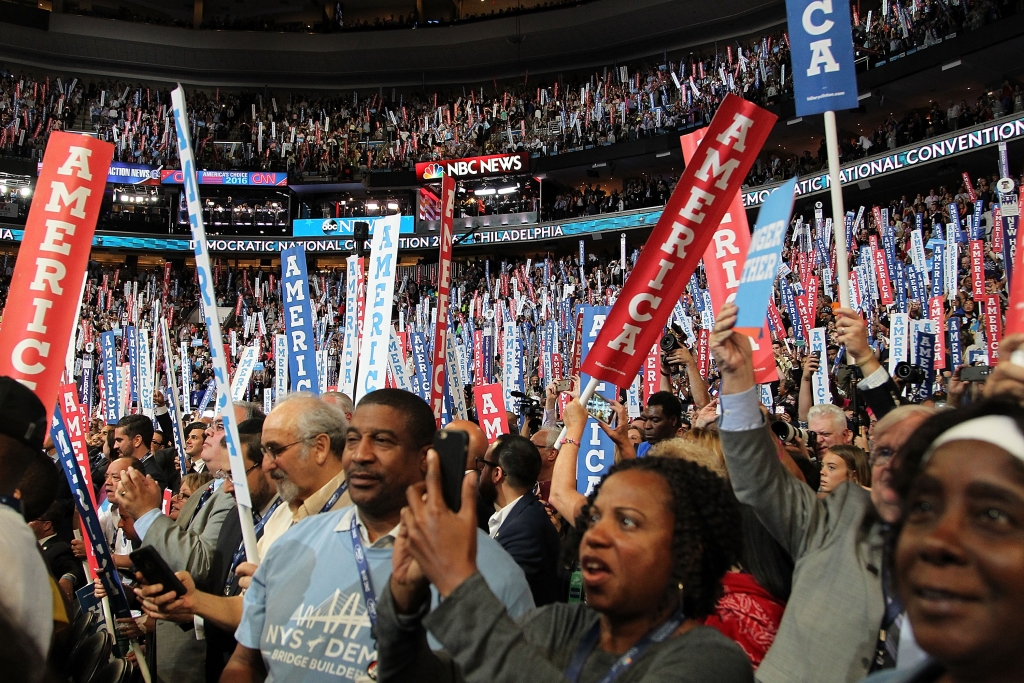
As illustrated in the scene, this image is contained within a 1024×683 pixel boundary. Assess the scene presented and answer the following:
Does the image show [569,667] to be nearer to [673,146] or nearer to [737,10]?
[673,146]

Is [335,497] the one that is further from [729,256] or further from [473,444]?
[729,256]

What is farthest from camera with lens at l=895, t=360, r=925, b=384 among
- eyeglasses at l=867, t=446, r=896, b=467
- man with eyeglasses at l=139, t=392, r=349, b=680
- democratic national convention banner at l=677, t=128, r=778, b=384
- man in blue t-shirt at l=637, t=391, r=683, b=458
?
man with eyeglasses at l=139, t=392, r=349, b=680

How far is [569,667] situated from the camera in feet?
5.74

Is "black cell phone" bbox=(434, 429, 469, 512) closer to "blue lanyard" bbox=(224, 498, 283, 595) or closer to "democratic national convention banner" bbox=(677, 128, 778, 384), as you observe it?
"blue lanyard" bbox=(224, 498, 283, 595)

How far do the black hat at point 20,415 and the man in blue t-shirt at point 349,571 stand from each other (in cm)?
→ 70

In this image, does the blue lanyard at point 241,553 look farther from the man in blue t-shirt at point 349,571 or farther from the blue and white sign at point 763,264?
the blue and white sign at point 763,264

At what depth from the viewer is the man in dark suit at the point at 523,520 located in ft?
Answer: 12.1

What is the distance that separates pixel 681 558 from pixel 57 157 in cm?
319

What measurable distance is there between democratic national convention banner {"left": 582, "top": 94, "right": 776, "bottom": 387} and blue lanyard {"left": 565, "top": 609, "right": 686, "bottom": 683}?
192 centimetres

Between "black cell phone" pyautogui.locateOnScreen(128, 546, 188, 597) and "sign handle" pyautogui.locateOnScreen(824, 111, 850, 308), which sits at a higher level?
"sign handle" pyautogui.locateOnScreen(824, 111, 850, 308)

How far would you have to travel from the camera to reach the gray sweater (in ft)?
4.56

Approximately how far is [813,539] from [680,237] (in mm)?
1612

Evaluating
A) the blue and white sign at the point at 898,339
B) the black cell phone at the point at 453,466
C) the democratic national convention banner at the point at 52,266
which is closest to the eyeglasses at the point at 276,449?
the democratic national convention banner at the point at 52,266

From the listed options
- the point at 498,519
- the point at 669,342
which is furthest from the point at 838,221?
the point at 498,519
